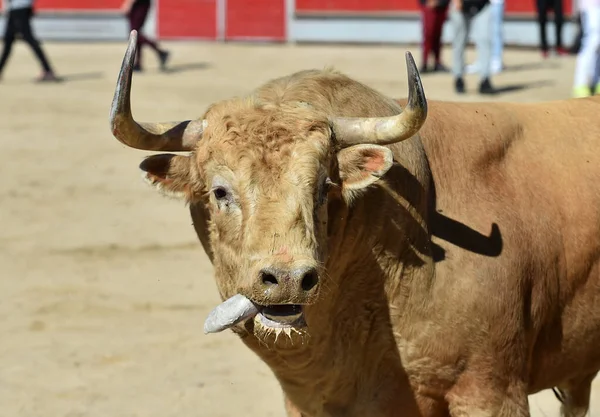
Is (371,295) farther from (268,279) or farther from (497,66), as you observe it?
(497,66)

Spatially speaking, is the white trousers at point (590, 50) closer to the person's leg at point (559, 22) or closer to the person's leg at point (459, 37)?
the person's leg at point (459, 37)

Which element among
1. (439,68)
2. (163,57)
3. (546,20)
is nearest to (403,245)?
(439,68)

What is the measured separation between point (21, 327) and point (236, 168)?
417cm

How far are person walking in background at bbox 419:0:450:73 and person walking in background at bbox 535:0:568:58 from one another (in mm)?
2444

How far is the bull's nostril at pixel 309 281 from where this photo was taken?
3764 millimetres

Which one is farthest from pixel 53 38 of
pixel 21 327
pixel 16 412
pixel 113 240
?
pixel 16 412

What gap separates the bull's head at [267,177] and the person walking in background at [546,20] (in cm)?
1544

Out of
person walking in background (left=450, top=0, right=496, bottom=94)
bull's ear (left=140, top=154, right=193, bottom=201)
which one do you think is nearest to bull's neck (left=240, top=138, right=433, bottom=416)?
bull's ear (left=140, top=154, right=193, bottom=201)

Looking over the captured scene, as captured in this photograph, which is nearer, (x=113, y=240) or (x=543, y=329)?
(x=543, y=329)

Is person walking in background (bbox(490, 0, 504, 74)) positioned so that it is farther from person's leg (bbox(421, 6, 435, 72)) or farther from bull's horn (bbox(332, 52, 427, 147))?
bull's horn (bbox(332, 52, 427, 147))

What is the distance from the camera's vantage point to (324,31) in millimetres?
22016

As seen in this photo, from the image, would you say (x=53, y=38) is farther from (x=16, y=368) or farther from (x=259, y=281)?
(x=259, y=281)

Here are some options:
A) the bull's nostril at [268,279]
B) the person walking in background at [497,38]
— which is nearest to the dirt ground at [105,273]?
the person walking in background at [497,38]

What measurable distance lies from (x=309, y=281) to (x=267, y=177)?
423 mm
